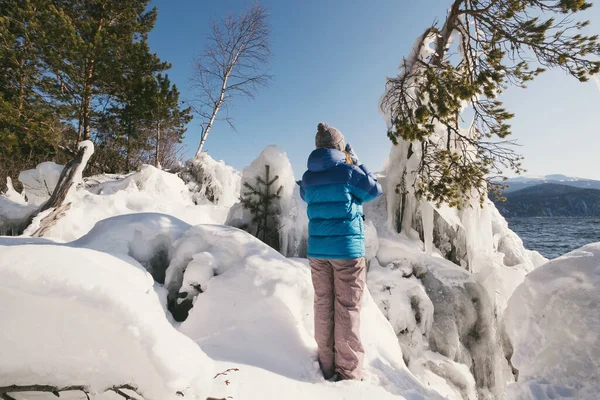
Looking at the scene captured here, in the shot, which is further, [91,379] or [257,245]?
[257,245]

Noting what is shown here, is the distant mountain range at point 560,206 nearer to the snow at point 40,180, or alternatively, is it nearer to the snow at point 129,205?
the snow at point 129,205

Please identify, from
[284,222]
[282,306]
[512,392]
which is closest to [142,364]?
[282,306]

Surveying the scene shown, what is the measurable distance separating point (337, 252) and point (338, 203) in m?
0.40

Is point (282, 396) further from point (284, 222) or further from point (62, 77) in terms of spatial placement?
point (62, 77)

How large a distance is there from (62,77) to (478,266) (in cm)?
1267

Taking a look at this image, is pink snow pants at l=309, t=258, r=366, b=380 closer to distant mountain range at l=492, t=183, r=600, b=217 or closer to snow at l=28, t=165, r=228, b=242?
snow at l=28, t=165, r=228, b=242

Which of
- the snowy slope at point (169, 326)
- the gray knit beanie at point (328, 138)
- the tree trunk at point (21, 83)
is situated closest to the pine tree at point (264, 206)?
the snowy slope at point (169, 326)

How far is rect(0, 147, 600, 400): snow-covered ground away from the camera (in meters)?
0.93

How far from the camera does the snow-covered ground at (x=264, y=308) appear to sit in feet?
3.04

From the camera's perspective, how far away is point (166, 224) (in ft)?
11.2

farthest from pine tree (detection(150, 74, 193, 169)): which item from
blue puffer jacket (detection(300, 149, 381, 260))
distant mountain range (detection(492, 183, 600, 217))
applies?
distant mountain range (detection(492, 183, 600, 217))

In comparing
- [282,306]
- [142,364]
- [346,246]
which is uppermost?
[346,246]

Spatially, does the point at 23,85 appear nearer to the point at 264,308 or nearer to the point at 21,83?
the point at 21,83

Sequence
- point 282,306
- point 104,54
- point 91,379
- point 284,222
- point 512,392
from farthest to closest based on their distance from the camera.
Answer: point 104,54
point 284,222
point 282,306
point 512,392
point 91,379
